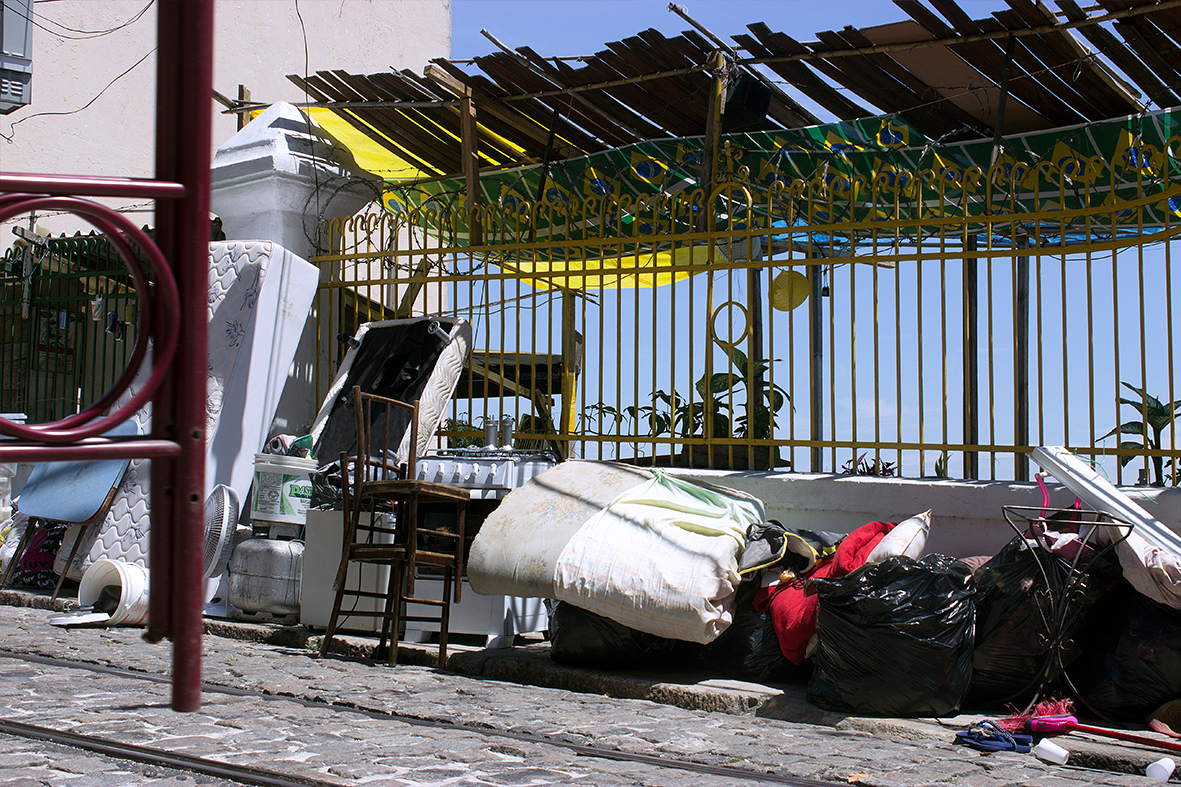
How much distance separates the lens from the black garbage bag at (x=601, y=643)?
19.0 feet

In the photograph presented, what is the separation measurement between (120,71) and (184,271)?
14.5 metres

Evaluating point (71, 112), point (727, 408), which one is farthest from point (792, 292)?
point (71, 112)

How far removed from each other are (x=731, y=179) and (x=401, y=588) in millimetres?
3813

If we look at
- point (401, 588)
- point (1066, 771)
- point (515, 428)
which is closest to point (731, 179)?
point (515, 428)

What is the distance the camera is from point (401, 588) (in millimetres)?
6332

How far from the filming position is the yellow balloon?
289 inches

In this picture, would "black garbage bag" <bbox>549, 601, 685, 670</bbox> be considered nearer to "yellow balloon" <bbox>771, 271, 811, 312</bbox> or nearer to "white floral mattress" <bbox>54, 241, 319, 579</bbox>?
"yellow balloon" <bbox>771, 271, 811, 312</bbox>

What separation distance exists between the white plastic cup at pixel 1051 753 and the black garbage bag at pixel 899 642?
0.53 metres

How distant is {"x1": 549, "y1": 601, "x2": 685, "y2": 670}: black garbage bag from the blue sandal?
182cm

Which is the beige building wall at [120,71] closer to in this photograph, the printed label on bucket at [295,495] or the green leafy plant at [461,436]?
the green leafy plant at [461,436]

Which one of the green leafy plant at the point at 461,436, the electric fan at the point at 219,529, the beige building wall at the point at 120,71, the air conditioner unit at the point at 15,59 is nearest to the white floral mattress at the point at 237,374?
the electric fan at the point at 219,529

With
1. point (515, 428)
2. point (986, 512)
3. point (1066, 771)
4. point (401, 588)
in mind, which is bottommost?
point (1066, 771)

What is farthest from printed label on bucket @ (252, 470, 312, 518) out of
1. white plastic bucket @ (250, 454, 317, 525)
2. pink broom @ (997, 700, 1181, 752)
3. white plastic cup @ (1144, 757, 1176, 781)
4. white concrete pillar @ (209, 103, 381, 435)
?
white plastic cup @ (1144, 757, 1176, 781)

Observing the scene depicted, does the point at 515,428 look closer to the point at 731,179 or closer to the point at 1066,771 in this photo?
the point at 731,179
